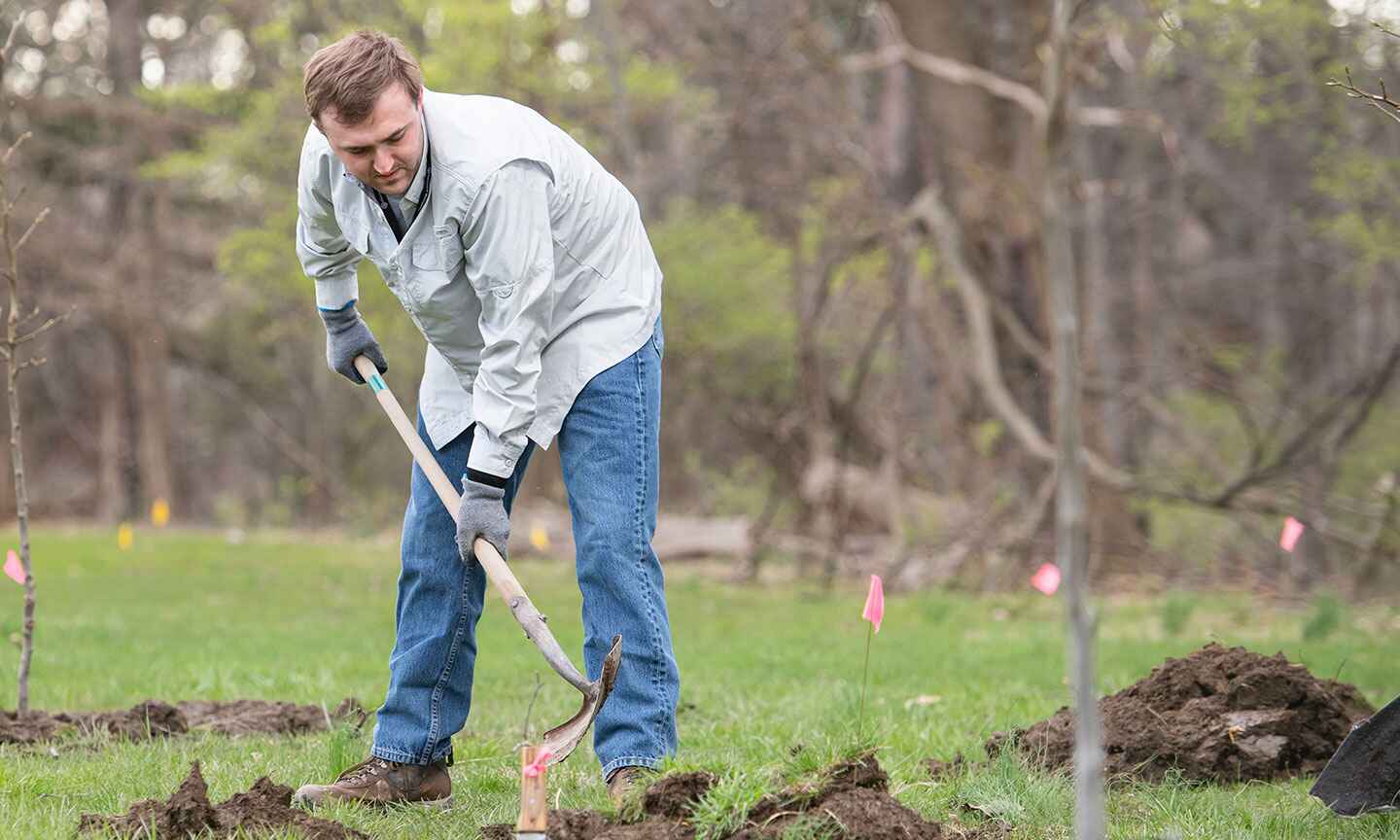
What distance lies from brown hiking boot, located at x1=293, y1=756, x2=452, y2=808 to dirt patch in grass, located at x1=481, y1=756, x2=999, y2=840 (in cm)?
64

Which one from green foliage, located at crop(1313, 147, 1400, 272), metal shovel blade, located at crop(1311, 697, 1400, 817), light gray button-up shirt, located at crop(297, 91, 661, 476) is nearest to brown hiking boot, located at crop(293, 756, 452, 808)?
light gray button-up shirt, located at crop(297, 91, 661, 476)

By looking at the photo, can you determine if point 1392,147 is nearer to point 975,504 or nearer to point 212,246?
point 975,504

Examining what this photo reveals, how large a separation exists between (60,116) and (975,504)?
16.4m

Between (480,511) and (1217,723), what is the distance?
7.28 ft

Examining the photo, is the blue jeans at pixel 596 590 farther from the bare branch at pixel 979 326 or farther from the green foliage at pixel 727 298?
the green foliage at pixel 727 298

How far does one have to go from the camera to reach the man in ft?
12.2

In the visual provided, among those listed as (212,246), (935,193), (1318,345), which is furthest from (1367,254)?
(212,246)

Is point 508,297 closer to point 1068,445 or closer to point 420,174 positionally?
point 420,174

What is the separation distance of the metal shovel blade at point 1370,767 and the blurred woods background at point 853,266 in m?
4.93

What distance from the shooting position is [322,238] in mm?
4352

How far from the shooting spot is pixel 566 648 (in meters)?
7.95

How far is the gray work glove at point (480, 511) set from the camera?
3.83m

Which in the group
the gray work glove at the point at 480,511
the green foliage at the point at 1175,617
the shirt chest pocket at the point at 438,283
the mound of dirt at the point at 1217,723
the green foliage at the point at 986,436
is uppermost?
the shirt chest pocket at the point at 438,283

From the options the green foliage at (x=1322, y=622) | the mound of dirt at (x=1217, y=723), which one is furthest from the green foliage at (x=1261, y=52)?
the mound of dirt at (x=1217, y=723)
